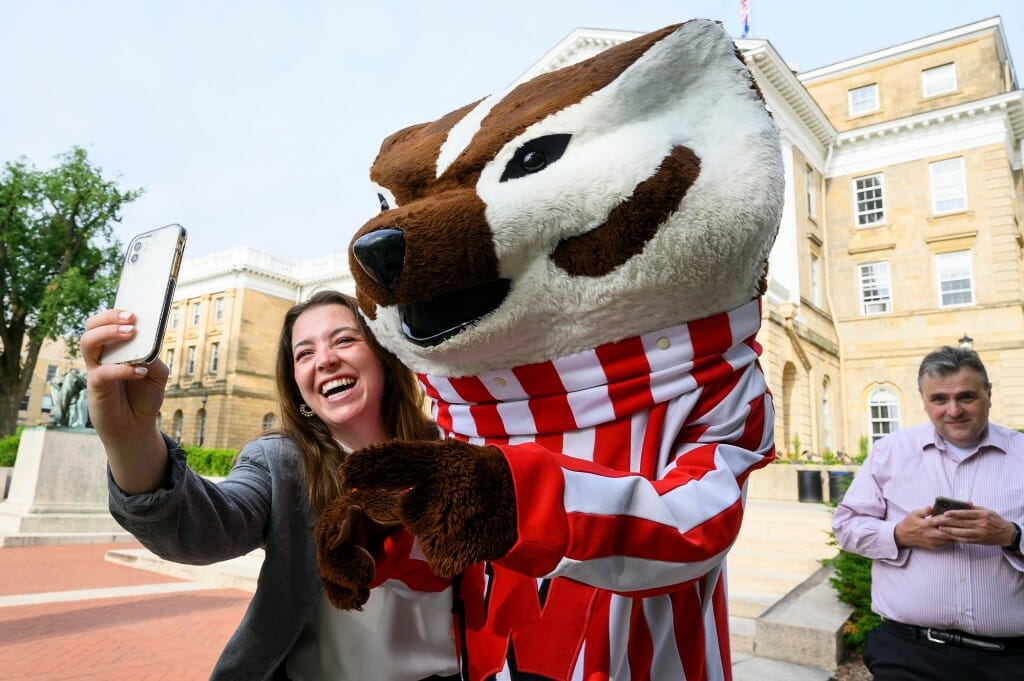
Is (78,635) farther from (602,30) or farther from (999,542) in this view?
(602,30)

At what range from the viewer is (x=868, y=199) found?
A: 1029 inches

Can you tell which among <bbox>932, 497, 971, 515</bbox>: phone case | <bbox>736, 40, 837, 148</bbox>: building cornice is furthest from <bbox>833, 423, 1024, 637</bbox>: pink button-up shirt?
<bbox>736, 40, 837, 148</bbox>: building cornice

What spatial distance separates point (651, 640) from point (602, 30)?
21.8 m

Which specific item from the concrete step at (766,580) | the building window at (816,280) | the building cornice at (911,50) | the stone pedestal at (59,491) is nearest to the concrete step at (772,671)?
the concrete step at (766,580)

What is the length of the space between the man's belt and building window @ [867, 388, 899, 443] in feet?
81.5

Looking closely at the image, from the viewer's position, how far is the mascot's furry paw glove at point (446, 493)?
90 cm

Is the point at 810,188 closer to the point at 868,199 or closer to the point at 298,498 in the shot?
the point at 868,199

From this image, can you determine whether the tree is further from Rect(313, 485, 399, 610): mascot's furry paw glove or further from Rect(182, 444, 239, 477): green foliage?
Rect(313, 485, 399, 610): mascot's furry paw glove

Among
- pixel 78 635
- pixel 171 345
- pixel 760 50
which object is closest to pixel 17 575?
pixel 78 635

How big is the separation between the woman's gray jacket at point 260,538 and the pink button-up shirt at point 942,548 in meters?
2.51

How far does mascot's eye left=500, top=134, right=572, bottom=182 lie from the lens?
4.56 ft

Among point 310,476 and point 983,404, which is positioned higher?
point 983,404

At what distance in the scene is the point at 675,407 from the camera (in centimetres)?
129

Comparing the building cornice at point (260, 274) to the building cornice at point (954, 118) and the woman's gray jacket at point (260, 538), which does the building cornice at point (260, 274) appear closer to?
the building cornice at point (954, 118)
